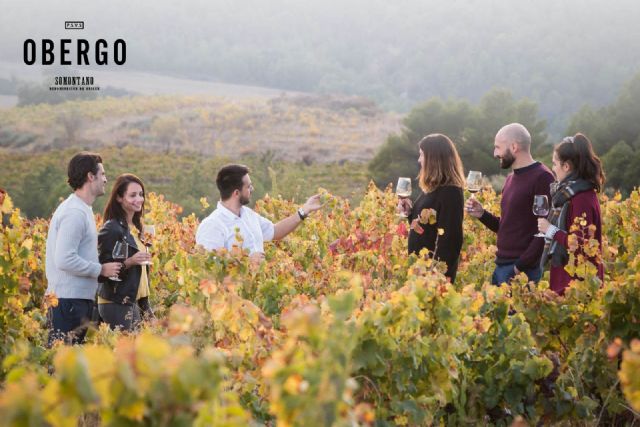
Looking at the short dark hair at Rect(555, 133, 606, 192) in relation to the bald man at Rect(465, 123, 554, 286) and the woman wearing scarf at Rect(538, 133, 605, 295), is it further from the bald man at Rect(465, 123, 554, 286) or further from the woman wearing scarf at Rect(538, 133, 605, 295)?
the bald man at Rect(465, 123, 554, 286)

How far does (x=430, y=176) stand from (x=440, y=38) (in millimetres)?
74871

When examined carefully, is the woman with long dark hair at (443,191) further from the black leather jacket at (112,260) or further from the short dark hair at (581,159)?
the black leather jacket at (112,260)

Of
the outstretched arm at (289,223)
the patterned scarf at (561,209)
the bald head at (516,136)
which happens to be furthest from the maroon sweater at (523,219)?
the outstretched arm at (289,223)

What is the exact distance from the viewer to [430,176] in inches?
188

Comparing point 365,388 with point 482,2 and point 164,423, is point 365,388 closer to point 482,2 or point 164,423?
point 164,423

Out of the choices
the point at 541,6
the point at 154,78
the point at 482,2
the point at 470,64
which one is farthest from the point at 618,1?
the point at 154,78

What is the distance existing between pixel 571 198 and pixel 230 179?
1879 mm

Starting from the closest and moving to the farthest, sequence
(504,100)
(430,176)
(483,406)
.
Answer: (483,406), (430,176), (504,100)

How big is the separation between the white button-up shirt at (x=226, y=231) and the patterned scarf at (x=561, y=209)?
165 cm

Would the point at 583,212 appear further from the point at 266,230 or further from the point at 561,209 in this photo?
the point at 266,230

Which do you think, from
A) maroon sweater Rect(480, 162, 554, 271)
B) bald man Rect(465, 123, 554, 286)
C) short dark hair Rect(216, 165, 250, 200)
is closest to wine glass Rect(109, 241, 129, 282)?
short dark hair Rect(216, 165, 250, 200)

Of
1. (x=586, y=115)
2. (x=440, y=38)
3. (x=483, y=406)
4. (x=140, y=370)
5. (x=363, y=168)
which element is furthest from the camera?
(x=440, y=38)

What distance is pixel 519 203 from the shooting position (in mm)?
4988

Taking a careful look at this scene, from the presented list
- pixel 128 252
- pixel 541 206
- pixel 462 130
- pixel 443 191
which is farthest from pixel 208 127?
pixel 541 206
